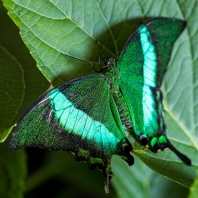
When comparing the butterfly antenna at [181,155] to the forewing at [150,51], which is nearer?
Result: the forewing at [150,51]

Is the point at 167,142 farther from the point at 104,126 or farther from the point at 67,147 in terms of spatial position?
the point at 67,147

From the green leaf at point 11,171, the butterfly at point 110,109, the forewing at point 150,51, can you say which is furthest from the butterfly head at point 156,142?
the green leaf at point 11,171

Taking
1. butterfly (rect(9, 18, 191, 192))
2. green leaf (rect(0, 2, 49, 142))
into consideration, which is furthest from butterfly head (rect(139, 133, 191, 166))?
green leaf (rect(0, 2, 49, 142))

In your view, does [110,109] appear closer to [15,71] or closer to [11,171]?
[15,71]

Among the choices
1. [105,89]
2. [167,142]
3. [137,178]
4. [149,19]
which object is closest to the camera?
[149,19]

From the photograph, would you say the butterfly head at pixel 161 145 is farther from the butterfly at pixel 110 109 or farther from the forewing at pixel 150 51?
the forewing at pixel 150 51

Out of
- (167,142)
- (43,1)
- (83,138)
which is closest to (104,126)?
(83,138)

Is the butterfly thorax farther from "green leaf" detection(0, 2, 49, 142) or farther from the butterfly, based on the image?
"green leaf" detection(0, 2, 49, 142)
